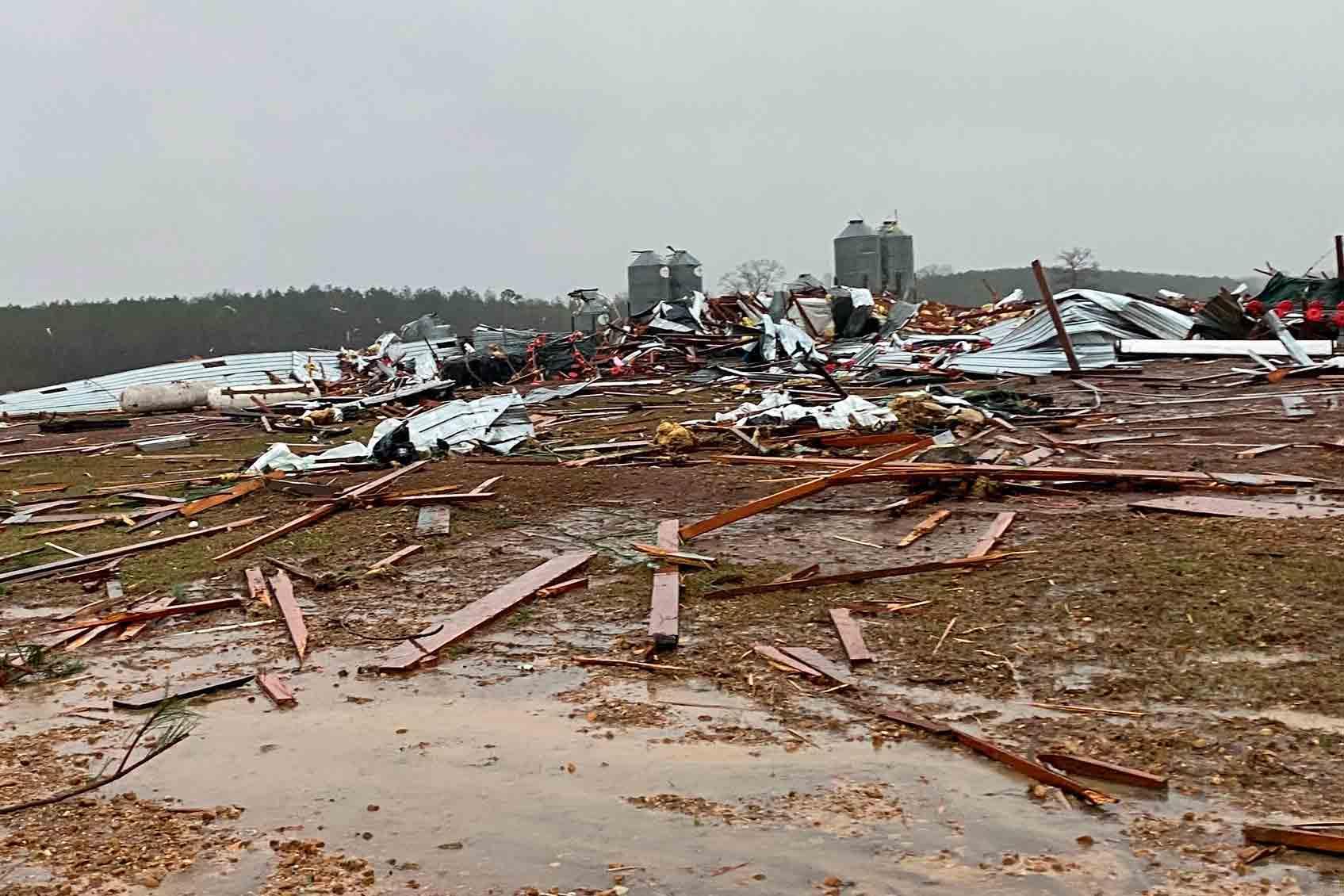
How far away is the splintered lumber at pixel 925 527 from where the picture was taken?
770 cm

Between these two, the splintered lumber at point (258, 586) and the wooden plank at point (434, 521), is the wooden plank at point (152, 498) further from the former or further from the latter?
the splintered lumber at point (258, 586)

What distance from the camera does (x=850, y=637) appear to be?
555cm

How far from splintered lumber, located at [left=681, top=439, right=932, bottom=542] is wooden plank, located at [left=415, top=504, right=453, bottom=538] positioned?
2.11 m

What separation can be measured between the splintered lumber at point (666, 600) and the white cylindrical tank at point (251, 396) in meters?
17.8

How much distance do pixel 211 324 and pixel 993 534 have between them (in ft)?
176

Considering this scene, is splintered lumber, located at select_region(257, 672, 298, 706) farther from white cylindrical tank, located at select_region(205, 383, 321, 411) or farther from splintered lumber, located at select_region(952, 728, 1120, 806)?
white cylindrical tank, located at select_region(205, 383, 321, 411)

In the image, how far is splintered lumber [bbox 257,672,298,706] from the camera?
527 centimetres

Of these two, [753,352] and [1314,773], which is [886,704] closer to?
[1314,773]

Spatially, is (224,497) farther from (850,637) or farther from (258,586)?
(850,637)

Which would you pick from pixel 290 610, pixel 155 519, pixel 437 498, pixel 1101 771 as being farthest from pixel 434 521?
pixel 1101 771

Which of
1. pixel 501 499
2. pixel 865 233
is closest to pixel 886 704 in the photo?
pixel 501 499

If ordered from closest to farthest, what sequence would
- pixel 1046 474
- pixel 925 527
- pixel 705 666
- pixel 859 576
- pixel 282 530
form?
pixel 705 666, pixel 859 576, pixel 925 527, pixel 1046 474, pixel 282 530

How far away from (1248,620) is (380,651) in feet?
14.9

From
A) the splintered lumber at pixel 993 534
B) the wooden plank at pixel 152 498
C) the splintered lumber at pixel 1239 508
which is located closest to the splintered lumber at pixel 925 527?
the splintered lumber at pixel 993 534
